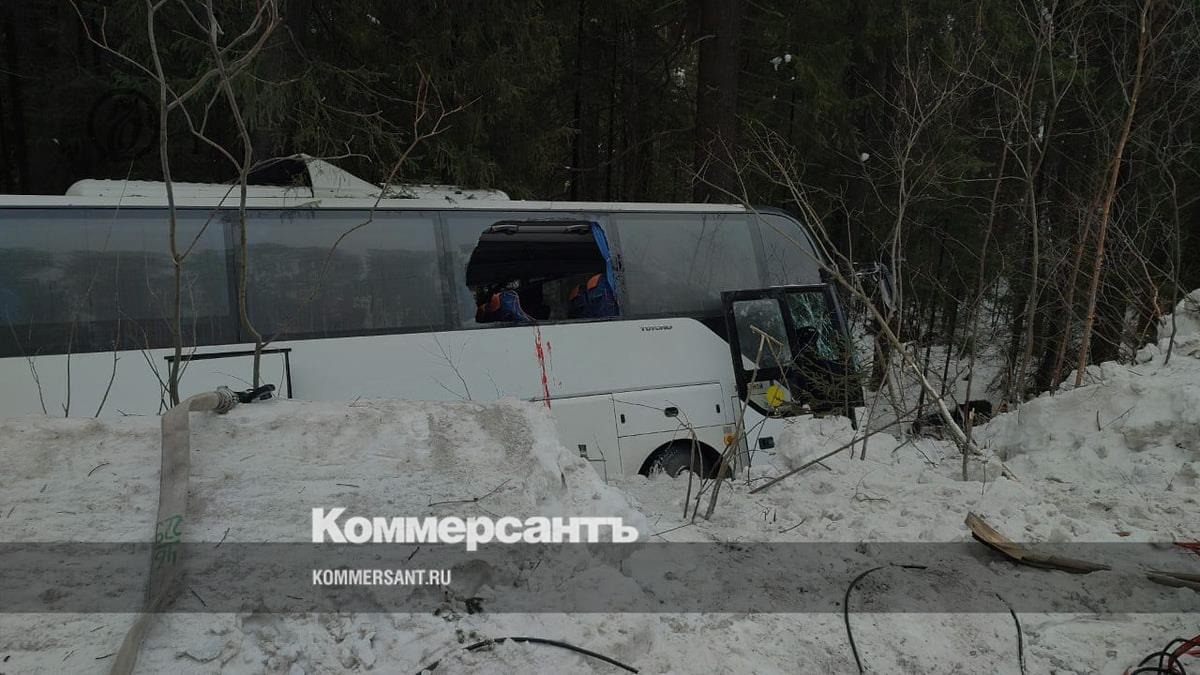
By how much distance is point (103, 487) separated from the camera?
2.98 metres

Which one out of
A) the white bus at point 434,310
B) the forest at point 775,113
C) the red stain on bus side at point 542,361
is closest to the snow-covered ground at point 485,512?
the white bus at point 434,310

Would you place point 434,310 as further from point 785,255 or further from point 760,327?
point 785,255

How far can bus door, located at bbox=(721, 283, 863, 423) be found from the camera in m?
6.66

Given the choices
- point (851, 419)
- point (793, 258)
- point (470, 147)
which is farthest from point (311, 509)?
point (470, 147)

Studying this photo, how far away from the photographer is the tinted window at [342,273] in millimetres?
5535

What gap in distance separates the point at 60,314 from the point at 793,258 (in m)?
6.04

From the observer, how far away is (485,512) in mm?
3078

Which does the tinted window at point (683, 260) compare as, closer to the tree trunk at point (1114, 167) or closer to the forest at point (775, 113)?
the forest at point (775, 113)

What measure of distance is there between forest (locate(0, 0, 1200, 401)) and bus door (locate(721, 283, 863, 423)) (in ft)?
2.14

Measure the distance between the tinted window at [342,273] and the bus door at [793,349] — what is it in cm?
273

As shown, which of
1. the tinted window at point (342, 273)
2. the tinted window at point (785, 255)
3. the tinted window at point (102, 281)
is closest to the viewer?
the tinted window at point (102, 281)

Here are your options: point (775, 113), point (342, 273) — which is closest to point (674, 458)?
point (342, 273)

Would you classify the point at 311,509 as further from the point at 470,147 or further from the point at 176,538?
the point at 470,147

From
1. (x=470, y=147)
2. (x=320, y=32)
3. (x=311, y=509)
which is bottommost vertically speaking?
(x=311, y=509)
